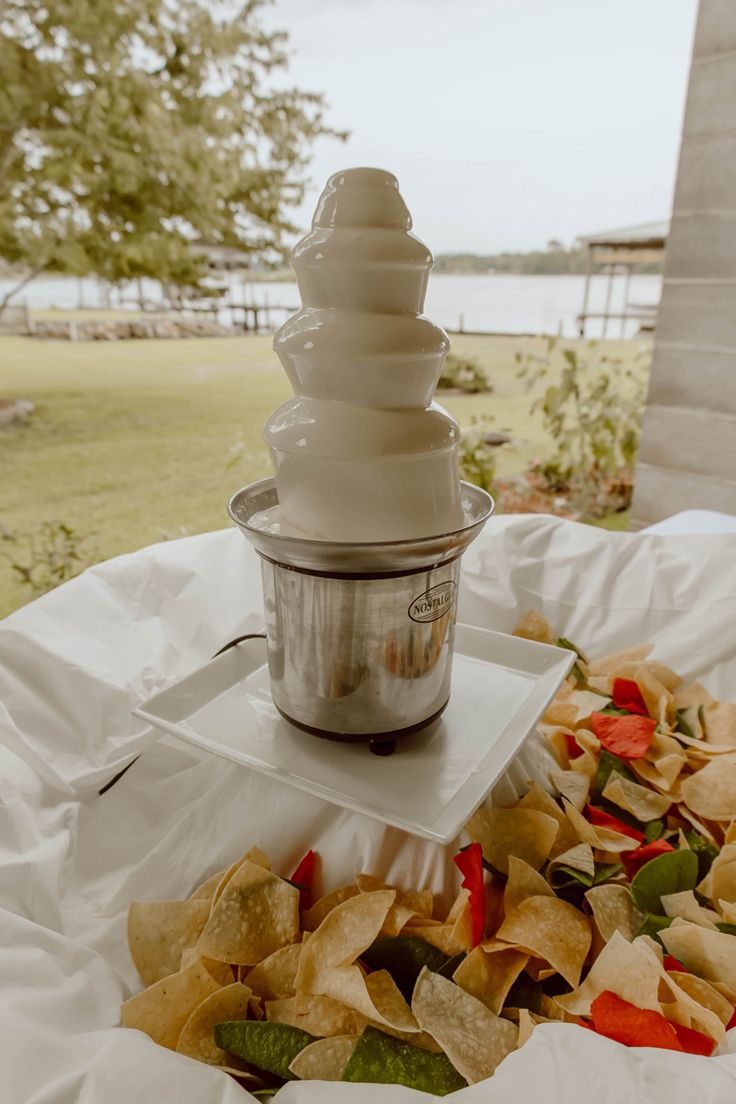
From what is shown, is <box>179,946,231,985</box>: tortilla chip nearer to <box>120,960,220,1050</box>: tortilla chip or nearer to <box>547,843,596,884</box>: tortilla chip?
<box>120,960,220,1050</box>: tortilla chip

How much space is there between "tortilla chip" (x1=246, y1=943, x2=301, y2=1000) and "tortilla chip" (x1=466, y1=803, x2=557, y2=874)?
224 mm

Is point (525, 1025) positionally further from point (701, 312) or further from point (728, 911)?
point (701, 312)

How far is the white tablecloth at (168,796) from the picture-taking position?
581mm

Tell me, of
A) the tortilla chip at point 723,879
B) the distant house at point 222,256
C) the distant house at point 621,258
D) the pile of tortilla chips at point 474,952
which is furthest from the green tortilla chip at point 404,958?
the distant house at point 621,258

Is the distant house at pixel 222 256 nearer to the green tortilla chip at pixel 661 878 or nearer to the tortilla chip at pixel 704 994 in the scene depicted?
the green tortilla chip at pixel 661 878

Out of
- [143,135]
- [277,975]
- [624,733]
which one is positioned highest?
[143,135]

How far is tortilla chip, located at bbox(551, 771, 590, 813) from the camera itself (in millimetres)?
972

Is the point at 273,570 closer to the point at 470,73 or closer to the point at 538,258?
the point at 470,73

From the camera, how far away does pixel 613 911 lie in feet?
2.74

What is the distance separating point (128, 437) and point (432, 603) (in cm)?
244

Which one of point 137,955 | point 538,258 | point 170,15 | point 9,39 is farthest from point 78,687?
point 538,258

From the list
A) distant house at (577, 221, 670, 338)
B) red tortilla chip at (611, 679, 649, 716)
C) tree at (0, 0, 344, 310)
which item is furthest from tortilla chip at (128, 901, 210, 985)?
distant house at (577, 221, 670, 338)

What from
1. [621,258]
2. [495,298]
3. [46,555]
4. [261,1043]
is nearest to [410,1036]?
[261,1043]

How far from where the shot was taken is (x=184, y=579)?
1.26 m
